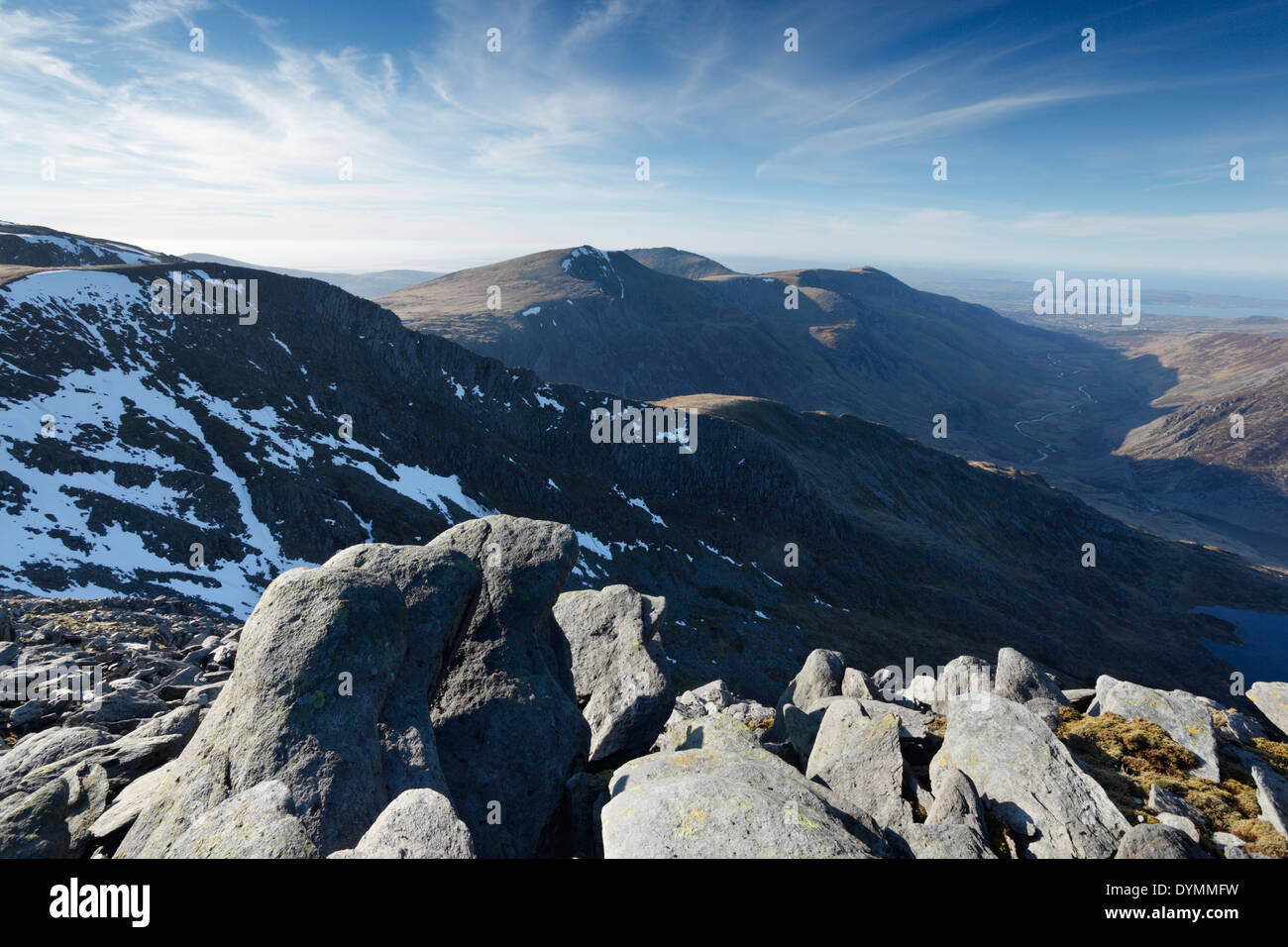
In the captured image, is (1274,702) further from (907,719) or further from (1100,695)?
(907,719)

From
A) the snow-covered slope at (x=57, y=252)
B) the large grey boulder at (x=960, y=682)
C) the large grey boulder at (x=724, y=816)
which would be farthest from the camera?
the snow-covered slope at (x=57, y=252)

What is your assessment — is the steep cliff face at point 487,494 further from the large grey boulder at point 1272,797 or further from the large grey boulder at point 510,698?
the large grey boulder at point 1272,797

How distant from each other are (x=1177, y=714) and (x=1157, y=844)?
23.7 ft

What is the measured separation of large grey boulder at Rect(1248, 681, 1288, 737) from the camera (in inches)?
605

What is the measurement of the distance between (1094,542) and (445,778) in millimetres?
198045

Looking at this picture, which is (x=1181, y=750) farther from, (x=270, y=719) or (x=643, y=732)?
(x=270, y=719)

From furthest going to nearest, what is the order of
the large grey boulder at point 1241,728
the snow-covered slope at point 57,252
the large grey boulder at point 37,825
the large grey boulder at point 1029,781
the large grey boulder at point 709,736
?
1. the snow-covered slope at point 57,252
2. the large grey boulder at point 1241,728
3. the large grey boulder at point 709,736
4. the large grey boulder at point 1029,781
5. the large grey boulder at point 37,825

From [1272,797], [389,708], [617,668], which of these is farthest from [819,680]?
[389,708]

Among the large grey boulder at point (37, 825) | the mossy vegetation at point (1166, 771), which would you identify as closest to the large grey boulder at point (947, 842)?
the mossy vegetation at point (1166, 771)

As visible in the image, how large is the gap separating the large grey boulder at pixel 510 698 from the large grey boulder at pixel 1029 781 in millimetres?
8747

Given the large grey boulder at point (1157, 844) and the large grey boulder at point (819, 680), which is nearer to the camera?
the large grey boulder at point (1157, 844)

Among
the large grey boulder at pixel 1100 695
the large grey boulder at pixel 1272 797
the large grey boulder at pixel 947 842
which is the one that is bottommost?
the large grey boulder at pixel 1100 695

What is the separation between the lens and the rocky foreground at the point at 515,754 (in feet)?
30.3

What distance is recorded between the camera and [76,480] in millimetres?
49188
